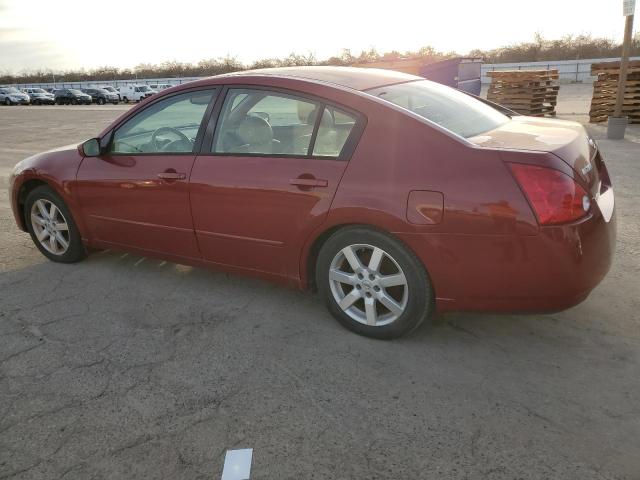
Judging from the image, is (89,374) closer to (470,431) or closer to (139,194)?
(139,194)

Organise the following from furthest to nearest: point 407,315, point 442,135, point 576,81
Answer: point 576,81, point 407,315, point 442,135

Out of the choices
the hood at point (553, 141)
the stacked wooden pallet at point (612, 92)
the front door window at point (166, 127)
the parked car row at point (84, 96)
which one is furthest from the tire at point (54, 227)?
the parked car row at point (84, 96)

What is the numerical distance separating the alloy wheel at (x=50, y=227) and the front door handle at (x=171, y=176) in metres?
1.32

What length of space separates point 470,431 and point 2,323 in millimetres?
3079

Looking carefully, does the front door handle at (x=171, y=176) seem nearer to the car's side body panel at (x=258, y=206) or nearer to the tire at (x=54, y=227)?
the car's side body panel at (x=258, y=206)

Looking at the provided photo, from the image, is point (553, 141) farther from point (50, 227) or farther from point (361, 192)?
point (50, 227)

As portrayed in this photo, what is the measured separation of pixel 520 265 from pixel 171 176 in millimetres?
2361

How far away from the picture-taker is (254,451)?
7.97 ft

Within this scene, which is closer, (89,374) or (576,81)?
(89,374)

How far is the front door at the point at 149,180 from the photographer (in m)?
3.90

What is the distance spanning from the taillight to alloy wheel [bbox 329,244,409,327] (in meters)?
0.80

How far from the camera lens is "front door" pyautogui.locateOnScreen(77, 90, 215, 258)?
390 cm

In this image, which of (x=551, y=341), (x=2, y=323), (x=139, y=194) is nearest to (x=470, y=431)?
(x=551, y=341)

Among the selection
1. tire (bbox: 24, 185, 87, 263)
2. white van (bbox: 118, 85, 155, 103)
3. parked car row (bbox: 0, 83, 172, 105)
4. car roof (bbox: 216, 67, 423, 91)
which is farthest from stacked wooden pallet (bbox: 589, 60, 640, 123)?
white van (bbox: 118, 85, 155, 103)
